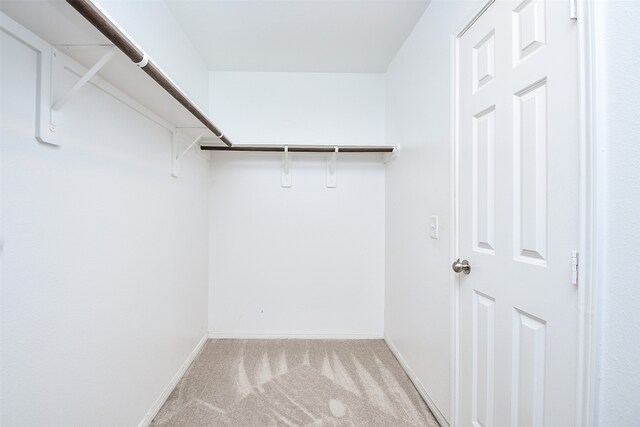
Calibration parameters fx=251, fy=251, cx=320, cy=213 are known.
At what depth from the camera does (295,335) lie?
7.57ft

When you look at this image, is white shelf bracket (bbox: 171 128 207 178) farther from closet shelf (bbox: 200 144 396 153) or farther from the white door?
the white door

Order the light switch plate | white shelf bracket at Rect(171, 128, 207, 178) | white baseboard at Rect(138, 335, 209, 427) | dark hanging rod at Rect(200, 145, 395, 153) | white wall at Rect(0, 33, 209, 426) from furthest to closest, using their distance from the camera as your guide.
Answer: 1. dark hanging rod at Rect(200, 145, 395, 153)
2. white shelf bracket at Rect(171, 128, 207, 178)
3. the light switch plate
4. white baseboard at Rect(138, 335, 209, 427)
5. white wall at Rect(0, 33, 209, 426)

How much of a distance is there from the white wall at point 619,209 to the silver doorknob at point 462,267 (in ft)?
1.75

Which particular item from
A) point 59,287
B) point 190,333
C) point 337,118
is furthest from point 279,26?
point 190,333

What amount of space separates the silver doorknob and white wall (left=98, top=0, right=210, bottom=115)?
1877 mm

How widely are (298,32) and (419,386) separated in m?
2.54

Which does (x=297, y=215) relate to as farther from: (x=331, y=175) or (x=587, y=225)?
(x=587, y=225)

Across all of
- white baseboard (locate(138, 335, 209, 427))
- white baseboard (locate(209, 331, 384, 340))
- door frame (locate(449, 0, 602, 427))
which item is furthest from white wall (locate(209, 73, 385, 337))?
door frame (locate(449, 0, 602, 427))

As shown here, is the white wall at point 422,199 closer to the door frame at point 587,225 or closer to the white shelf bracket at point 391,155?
the white shelf bracket at point 391,155

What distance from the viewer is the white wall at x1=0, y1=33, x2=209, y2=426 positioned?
2.41ft

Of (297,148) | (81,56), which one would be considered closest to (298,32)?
(297,148)

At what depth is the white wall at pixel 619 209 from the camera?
594mm

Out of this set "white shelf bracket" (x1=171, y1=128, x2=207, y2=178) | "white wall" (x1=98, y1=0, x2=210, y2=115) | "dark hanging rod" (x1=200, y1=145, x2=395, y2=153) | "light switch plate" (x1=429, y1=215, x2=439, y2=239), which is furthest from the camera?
"dark hanging rod" (x1=200, y1=145, x2=395, y2=153)

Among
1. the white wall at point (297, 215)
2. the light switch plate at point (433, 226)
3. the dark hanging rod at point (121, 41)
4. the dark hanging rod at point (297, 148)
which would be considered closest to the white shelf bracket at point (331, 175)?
the white wall at point (297, 215)
